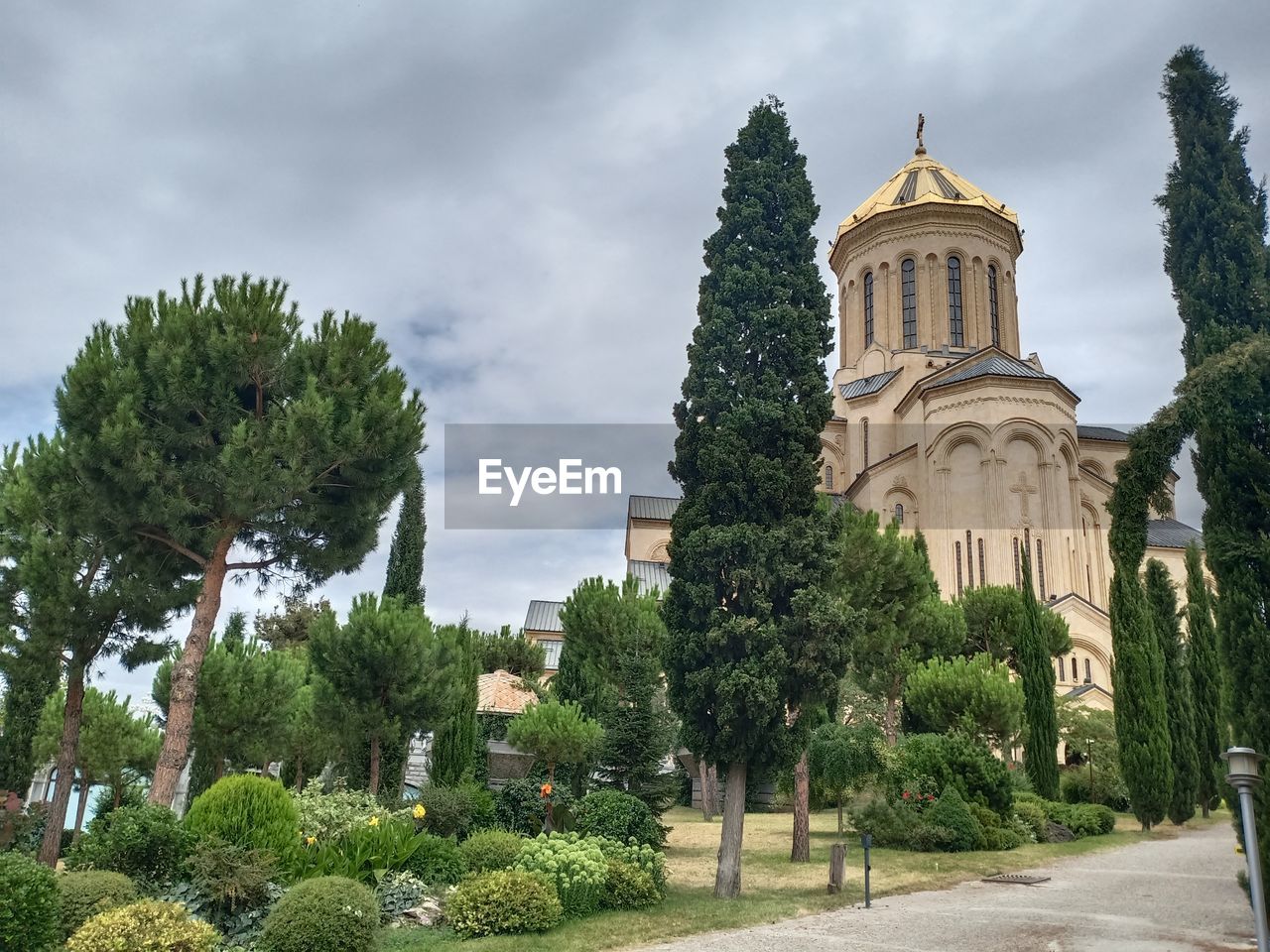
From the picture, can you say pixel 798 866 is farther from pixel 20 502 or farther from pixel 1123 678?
pixel 20 502

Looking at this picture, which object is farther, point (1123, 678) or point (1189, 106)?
point (1123, 678)

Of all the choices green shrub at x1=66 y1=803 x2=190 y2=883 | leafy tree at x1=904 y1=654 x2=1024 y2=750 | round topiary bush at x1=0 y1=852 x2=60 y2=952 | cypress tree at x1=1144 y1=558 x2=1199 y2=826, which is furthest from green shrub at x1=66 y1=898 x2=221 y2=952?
cypress tree at x1=1144 y1=558 x2=1199 y2=826

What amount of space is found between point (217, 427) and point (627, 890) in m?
9.03

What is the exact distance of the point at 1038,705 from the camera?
2414 centimetres

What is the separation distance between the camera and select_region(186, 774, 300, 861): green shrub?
9768mm

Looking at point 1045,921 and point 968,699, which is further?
point 968,699

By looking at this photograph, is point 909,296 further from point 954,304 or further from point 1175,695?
point 1175,695

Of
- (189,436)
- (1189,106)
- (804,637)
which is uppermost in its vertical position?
(1189,106)

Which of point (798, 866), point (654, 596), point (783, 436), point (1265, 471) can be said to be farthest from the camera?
point (654, 596)

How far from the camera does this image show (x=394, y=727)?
16719mm

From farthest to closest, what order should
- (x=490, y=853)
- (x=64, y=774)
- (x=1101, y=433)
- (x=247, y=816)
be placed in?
(x=1101, y=433)
(x=64, y=774)
(x=490, y=853)
(x=247, y=816)

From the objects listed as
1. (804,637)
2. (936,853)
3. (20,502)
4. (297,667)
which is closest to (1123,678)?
(936,853)

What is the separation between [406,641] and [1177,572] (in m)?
41.0

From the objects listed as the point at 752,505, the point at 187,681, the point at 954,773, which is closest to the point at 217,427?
the point at 187,681
